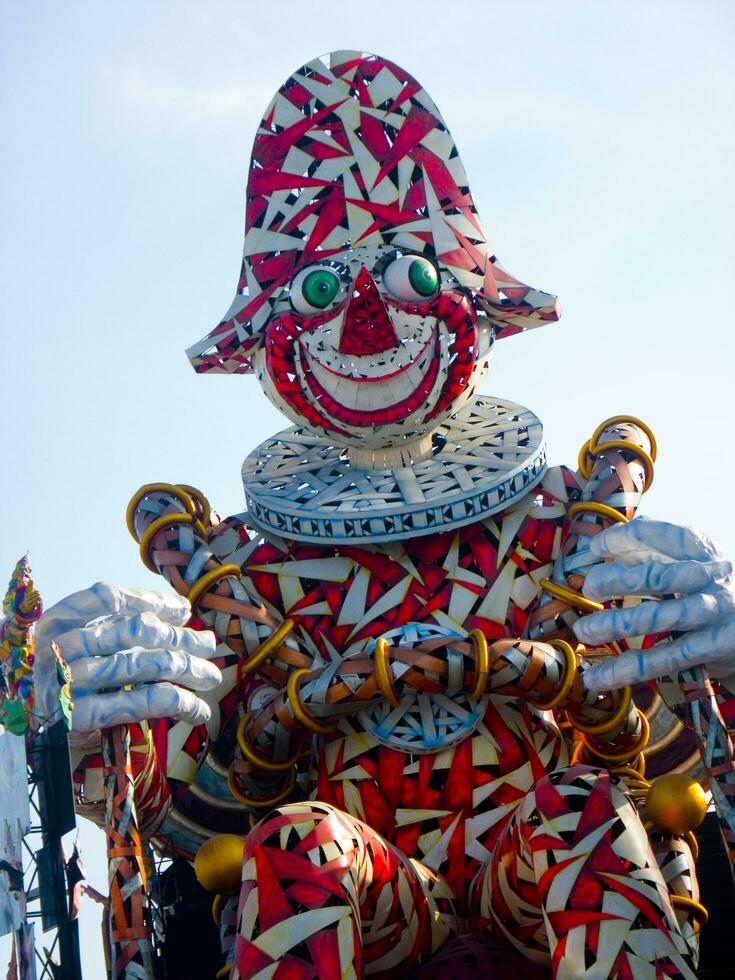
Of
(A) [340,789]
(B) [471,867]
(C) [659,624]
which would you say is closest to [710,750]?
(C) [659,624]

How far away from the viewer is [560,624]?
30.1 feet

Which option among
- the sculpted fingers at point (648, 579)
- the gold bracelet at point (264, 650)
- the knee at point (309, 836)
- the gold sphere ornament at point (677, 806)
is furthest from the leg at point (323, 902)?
the gold bracelet at point (264, 650)

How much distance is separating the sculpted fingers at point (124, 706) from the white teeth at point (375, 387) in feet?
6.96

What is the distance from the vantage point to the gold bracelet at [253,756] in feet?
29.3

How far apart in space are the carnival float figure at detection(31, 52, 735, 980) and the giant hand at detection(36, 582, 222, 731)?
0.05 feet

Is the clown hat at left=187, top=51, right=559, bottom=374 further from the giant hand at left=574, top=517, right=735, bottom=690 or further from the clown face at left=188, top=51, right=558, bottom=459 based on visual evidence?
the giant hand at left=574, top=517, right=735, bottom=690

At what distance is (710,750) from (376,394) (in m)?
2.68

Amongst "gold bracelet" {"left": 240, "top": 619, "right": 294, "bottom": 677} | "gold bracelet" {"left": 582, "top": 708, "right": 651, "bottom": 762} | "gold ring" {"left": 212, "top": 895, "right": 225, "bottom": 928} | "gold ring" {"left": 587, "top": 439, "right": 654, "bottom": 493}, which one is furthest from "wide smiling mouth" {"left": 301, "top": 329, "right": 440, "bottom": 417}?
"gold ring" {"left": 212, "top": 895, "right": 225, "bottom": 928}

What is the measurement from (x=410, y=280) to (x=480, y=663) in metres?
2.24

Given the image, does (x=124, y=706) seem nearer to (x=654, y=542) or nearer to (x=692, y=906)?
(x=654, y=542)

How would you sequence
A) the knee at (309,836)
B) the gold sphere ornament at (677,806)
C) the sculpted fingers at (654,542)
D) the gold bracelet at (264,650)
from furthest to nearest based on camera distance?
1. the gold bracelet at (264,650)
2. the gold sphere ornament at (677,806)
3. the sculpted fingers at (654,542)
4. the knee at (309,836)

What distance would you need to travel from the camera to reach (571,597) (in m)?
9.12

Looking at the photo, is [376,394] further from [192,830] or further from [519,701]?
[192,830]

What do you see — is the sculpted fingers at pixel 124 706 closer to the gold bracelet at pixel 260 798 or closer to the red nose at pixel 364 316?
the gold bracelet at pixel 260 798
